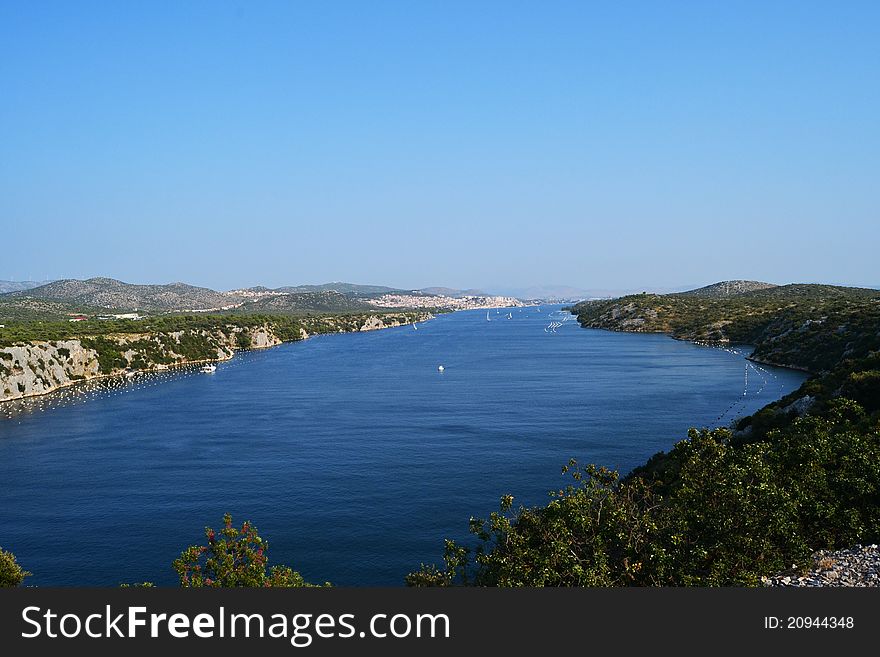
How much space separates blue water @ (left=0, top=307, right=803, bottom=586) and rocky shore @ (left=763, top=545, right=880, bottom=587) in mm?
21444

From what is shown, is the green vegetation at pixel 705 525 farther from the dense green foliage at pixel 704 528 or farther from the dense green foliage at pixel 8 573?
the dense green foliage at pixel 8 573

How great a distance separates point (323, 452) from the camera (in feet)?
201

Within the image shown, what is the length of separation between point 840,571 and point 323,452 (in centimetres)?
4827

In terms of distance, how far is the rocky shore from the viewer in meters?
18.0

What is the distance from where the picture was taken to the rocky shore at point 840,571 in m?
18.0

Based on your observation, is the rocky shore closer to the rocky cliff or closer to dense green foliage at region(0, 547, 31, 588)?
dense green foliage at region(0, 547, 31, 588)

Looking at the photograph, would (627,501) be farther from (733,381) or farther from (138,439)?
(733,381)

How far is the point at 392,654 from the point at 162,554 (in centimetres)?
3411

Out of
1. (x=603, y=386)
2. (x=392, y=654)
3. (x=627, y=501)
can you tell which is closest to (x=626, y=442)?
(x=603, y=386)

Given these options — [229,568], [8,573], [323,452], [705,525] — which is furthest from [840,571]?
[323,452]

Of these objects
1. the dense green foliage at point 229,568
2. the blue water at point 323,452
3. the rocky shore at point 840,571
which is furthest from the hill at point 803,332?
the dense green foliage at point 229,568

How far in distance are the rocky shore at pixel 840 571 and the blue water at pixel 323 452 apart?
70.4 ft

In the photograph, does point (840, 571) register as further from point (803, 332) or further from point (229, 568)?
point (803, 332)

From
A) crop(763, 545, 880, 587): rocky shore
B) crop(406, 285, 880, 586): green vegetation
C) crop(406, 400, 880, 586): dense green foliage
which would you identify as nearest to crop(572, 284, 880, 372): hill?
crop(406, 285, 880, 586): green vegetation
